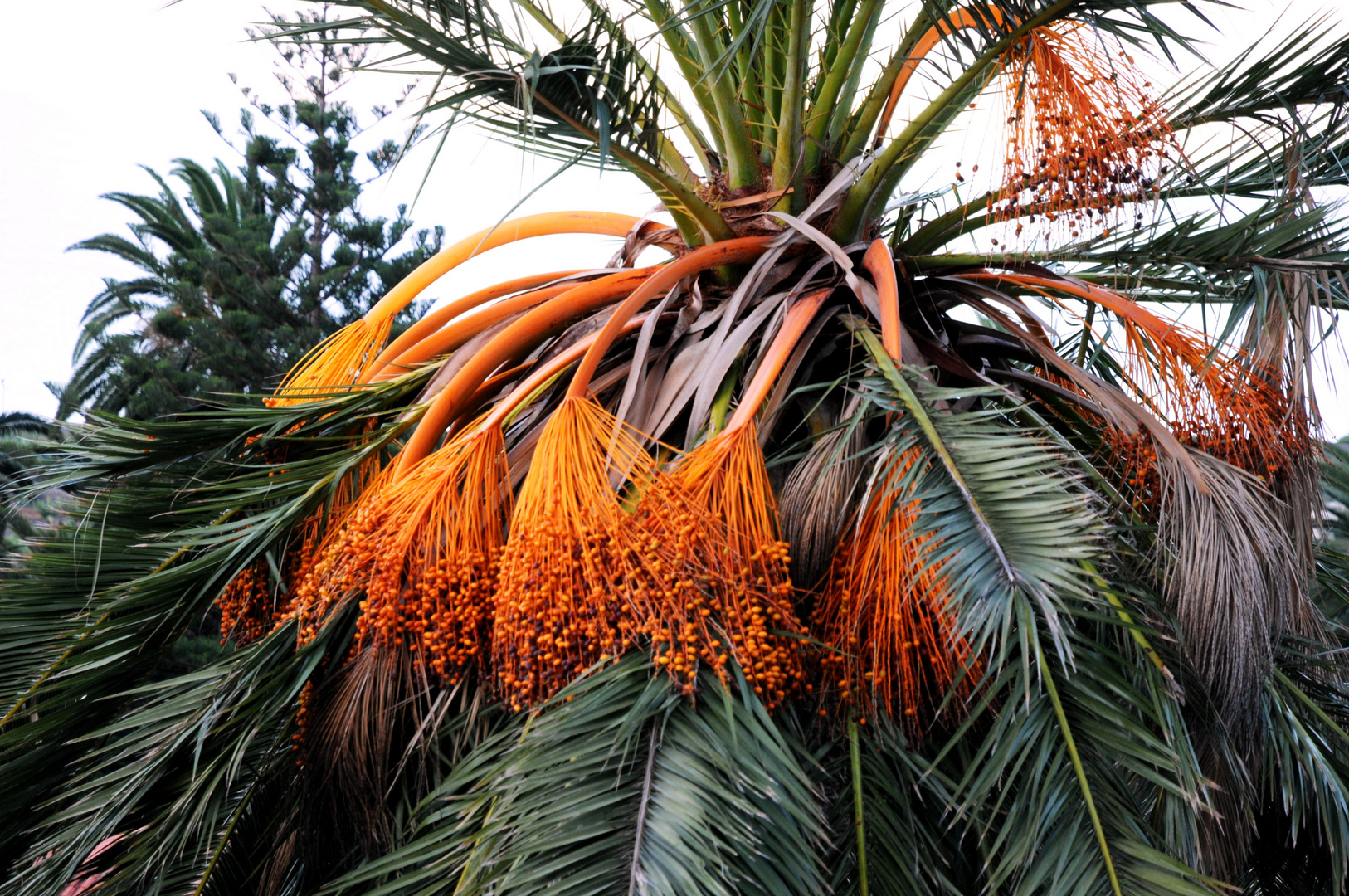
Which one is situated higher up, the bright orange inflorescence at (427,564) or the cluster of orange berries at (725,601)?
the bright orange inflorescence at (427,564)

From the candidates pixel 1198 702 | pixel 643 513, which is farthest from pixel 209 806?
pixel 1198 702

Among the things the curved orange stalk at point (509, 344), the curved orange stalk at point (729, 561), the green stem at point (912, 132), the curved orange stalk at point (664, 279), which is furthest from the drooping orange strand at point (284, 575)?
the green stem at point (912, 132)

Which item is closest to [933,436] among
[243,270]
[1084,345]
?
[1084,345]

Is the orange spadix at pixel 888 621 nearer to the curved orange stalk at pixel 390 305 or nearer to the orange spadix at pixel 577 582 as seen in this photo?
the orange spadix at pixel 577 582

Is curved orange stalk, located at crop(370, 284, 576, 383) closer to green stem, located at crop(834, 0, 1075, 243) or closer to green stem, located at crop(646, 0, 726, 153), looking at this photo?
green stem, located at crop(646, 0, 726, 153)

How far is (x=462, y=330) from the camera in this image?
3.24 m

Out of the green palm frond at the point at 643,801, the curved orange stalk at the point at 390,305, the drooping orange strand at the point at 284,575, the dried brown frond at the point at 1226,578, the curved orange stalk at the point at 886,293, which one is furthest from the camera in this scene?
the curved orange stalk at the point at 390,305

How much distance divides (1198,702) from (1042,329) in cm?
115

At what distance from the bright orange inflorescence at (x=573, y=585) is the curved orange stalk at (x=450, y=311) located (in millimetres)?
1126

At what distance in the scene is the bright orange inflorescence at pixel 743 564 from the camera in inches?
80.4

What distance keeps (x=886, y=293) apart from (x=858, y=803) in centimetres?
120

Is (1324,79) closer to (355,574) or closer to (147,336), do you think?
(355,574)

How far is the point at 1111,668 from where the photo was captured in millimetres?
2158

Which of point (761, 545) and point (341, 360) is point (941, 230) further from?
point (341, 360)
